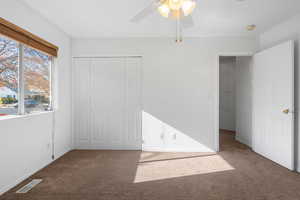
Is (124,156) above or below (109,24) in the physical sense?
below

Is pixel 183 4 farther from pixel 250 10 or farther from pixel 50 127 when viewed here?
pixel 50 127

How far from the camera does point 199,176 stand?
8.91 ft

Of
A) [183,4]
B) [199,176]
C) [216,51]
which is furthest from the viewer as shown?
[216,51]

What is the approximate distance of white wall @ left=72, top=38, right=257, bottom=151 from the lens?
13.0ft

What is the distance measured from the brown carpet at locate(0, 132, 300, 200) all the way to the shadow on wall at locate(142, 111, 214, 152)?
0.85 ft

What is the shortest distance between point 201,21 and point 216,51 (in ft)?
3.30

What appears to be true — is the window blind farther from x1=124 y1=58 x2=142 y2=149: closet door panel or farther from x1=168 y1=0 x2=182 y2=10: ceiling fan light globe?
x1=168 y1=0 x2=182 y2=10: ceiling fan light globe

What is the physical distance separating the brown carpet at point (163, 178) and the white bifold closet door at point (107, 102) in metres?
0.43

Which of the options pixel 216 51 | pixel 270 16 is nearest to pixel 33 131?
pixel 216 51

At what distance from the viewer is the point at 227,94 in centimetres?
657

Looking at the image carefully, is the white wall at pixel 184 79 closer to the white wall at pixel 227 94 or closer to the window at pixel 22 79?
the window at pixel 22 79

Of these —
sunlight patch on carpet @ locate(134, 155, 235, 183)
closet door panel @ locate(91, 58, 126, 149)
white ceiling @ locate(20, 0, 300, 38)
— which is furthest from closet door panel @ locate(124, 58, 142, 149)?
sunlight patch on carpet @ locate(134, 155, 235, 183)

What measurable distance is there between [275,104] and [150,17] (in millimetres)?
2621

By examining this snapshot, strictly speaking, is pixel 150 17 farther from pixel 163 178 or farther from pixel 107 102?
pixel 163 178
